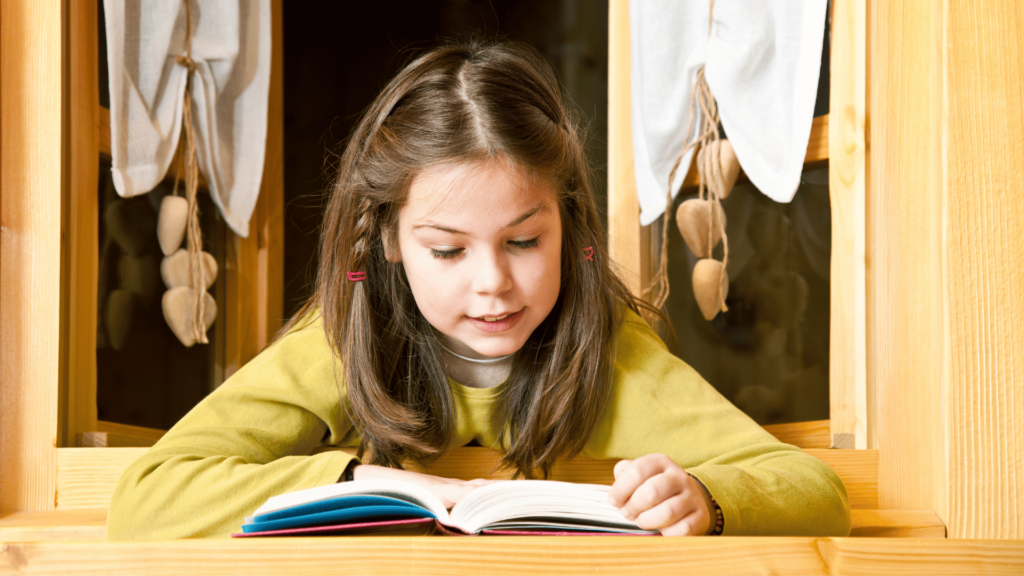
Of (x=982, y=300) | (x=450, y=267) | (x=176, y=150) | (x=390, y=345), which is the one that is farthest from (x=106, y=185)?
(x=982, y=300)

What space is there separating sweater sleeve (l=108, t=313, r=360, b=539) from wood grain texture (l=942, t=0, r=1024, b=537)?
26.6 inches

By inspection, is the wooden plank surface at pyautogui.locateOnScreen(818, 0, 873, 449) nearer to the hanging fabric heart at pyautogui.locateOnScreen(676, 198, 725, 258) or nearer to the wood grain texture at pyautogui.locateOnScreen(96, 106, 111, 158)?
the hanging fabric heart at pyautogui.locateOnScreen(676, 198, 725, 258)

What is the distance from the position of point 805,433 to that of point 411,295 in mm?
Result: 648

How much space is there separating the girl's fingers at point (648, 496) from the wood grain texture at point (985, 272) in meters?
0.39

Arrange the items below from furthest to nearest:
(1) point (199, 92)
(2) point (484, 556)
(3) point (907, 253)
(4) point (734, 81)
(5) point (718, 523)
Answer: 1. (1) point (199, 92)
2. (4) point (734, 81)
3. (3) point (907, 253)
4. (5) point (718, 523)
5. (2) point (484, 556)

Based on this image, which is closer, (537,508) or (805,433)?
(537,508)

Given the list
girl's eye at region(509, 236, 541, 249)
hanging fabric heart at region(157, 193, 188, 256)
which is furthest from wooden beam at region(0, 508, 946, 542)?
hanging fabric heart at region(157, 193, 188, 256)

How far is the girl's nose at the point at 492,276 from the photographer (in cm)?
94

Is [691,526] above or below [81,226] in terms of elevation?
below

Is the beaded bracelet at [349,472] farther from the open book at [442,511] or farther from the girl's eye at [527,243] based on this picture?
the girl's eye at [527,243]

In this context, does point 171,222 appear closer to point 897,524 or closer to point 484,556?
point 484,556

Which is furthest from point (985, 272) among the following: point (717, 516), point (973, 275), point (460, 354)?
point (460, 354)

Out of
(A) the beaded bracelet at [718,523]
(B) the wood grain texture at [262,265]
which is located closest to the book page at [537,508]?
(A) the beaded bracelet at [718,523]

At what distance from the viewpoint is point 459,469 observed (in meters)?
1.15
